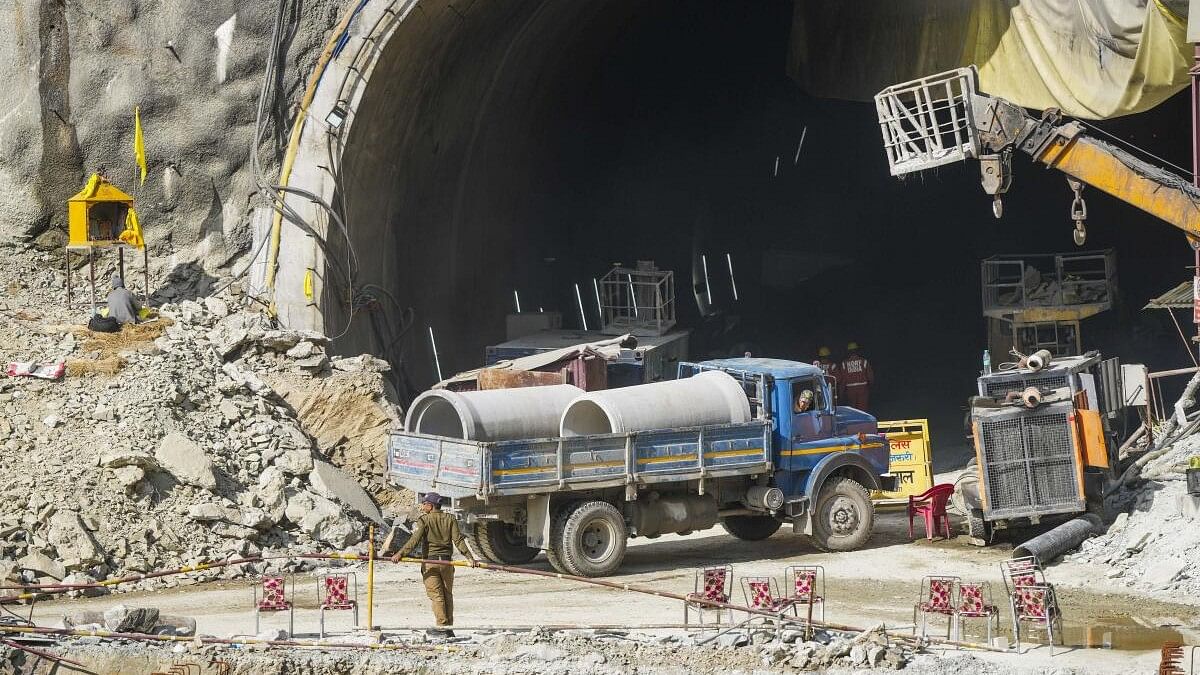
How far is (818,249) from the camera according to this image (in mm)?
38469

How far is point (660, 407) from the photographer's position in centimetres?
1761

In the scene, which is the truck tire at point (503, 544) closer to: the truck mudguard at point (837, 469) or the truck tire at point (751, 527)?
the truck tire at point (751, 527)

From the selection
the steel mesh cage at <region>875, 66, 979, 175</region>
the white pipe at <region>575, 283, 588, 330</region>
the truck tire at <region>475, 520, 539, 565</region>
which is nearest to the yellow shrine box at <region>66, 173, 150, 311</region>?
the truck tire at <region>475, 520, 539, 565</region>

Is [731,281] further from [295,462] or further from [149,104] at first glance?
[295,462]

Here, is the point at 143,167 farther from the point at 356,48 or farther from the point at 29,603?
the point at 29,603

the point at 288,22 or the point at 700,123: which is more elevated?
the point at 700,123

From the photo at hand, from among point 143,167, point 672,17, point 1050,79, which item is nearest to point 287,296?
point 143,167

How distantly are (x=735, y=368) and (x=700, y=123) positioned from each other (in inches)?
799

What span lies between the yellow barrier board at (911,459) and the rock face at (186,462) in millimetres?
9013

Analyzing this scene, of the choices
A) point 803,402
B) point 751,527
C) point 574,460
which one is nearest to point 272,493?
point 574,460

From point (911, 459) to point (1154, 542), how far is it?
5.12 meters

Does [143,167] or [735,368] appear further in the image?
[143,167]

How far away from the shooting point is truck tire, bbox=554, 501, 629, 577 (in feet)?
56.0

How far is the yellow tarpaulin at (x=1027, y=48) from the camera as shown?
20.2 meters
